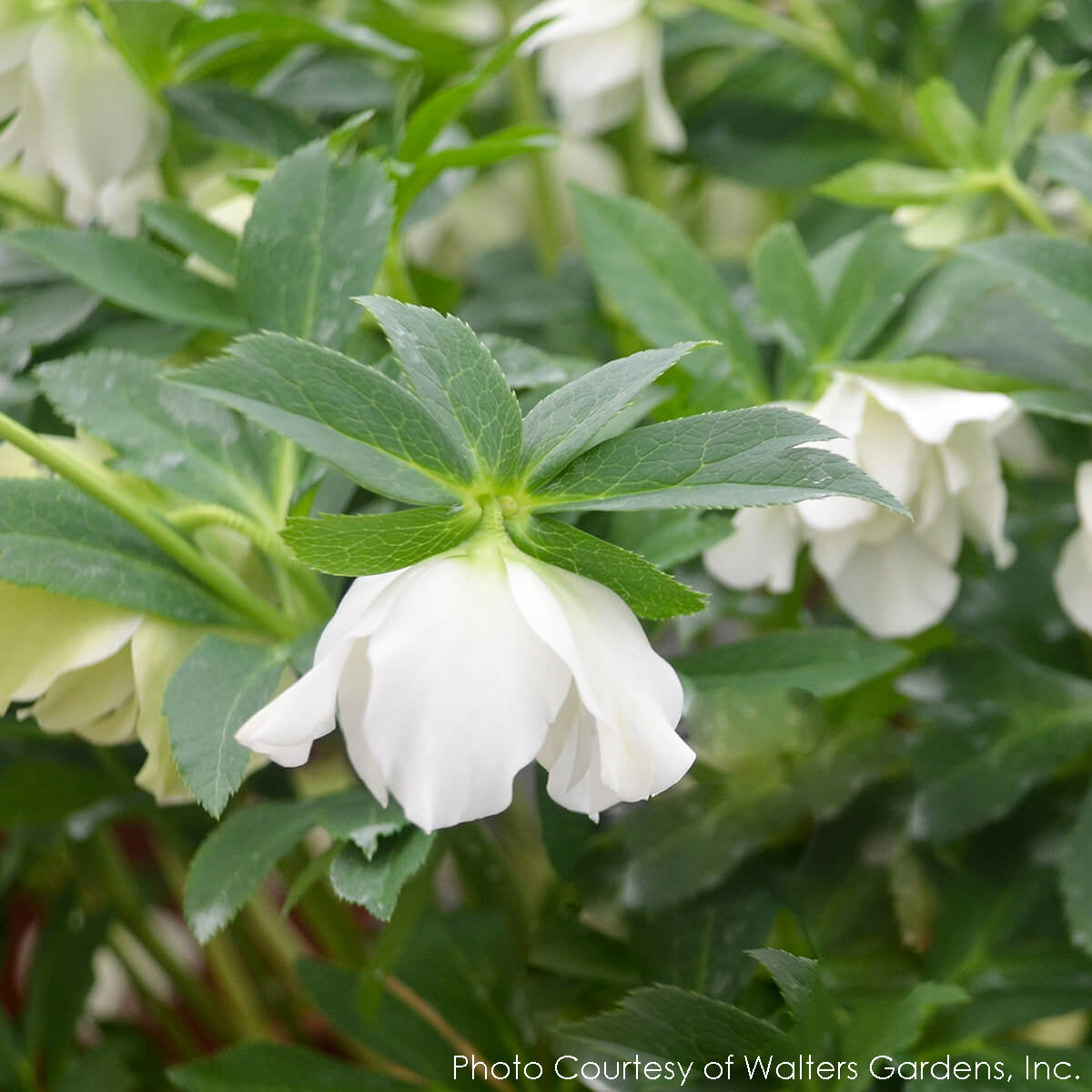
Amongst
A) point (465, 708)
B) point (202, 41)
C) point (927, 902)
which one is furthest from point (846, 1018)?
point (202, 41)

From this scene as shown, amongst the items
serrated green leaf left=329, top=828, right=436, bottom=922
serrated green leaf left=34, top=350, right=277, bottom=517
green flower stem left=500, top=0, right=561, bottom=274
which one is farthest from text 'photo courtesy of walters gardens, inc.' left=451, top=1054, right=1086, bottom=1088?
green flower stem left=500, top=0, right=561, bottom=274

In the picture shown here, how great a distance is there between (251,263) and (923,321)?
0.82 feet

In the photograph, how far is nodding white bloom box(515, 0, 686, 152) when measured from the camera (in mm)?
511

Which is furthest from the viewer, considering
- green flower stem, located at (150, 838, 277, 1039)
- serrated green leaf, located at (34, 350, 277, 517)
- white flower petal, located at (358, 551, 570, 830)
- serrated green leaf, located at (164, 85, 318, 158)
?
green flower stem, located at (150, 838, 277, 1039)

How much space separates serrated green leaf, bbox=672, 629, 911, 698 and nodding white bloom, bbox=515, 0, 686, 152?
11.0 inches

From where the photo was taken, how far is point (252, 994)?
2.24 ft

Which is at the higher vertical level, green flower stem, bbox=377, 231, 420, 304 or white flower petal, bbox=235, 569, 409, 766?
white flower petal, bbox=235, 569, 409, 766

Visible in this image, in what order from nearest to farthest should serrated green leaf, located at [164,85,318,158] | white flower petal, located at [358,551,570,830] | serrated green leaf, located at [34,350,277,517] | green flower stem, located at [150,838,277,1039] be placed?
white flower petal, located at [358,551,570,830] → serrated green leaf, located at [34,350,277,517] → serrated green leaf, located at [164,85,318,158] → green flower stem, located at [150,838,277,1039]

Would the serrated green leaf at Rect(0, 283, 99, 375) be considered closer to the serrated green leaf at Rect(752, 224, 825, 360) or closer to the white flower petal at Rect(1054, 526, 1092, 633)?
the serrated green leaf at Rect(752, 224, 825, 360)

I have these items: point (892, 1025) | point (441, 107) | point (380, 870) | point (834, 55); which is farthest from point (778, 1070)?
point (834, 55)

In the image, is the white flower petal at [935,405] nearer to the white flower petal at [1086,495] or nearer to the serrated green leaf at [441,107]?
the white flower petal at [1086,495]

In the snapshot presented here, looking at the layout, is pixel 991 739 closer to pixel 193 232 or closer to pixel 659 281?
pixel 659 281

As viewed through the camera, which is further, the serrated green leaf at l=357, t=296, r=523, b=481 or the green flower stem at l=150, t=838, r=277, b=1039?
the green flower stem at l=150, t=838, r=277, b=1039

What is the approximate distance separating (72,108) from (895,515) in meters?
0.35
